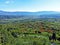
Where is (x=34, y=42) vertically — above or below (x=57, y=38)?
above

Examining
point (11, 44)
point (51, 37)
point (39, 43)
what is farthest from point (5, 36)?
point (51, 37)

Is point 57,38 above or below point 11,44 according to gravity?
below

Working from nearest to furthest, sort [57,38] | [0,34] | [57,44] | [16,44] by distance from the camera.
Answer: [16,44], [0,34], [57,44], [57,38]

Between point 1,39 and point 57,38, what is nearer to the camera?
point 1,39

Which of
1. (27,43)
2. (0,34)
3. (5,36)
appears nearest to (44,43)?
(27,43)

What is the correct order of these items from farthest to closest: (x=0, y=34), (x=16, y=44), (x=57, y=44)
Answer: (x=57, y=44) < (x=0, y=34) < (x=16, y=44)

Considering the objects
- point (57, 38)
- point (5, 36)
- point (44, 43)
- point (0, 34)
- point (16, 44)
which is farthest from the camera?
point (57, 38)

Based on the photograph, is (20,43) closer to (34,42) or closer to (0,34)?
(34,42)

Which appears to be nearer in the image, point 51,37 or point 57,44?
point 57,44

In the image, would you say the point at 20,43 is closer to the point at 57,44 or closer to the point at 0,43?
the point at 0,43
